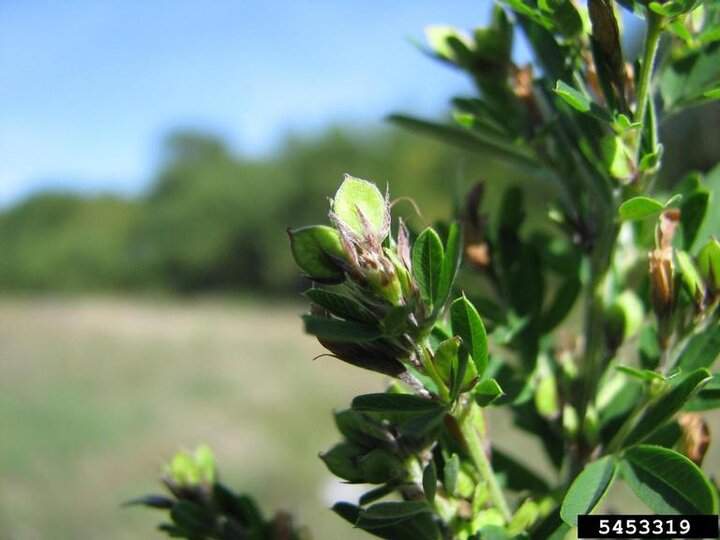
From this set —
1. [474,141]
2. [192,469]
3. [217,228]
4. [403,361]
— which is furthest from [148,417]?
[217,228]

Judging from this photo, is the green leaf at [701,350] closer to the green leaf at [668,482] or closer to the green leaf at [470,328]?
the green leaf at [668,482]

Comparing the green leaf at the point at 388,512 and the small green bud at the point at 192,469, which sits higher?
the small green bud at the point at 192,469

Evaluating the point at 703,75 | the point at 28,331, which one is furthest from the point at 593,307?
the point at 28,331

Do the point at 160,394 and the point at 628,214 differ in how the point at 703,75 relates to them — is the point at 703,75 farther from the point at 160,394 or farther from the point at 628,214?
the point at 160,394

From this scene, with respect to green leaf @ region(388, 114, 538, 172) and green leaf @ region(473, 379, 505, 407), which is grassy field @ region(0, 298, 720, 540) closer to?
green leaf @ region(388, 114, 538, 172)

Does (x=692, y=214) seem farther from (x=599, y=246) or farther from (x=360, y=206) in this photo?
(x=360, y=206)

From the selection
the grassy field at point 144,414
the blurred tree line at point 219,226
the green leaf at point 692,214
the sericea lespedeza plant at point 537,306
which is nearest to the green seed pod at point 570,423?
the sericea lespedeza plant at point 537,306

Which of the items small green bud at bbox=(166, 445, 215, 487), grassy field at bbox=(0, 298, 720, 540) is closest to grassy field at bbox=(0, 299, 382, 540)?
grassy field at bbox=(0, 298, 720, 540)
